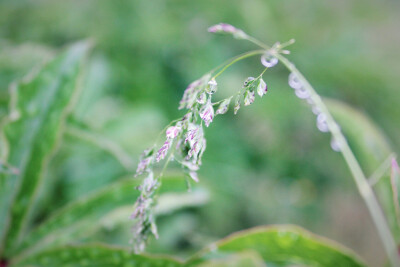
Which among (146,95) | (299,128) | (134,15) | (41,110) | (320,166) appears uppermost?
(134,15)

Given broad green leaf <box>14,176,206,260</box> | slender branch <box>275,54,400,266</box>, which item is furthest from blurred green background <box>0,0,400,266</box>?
slender branch <box>275,54,400,266</box>

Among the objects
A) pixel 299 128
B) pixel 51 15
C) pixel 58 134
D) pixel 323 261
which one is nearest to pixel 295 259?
pixel 323 261

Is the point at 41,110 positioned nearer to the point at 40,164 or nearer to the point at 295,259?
the point at 40,164

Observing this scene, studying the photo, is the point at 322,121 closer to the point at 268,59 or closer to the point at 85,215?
the point at 268,59

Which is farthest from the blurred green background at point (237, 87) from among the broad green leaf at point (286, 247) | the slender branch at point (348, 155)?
the slender branch at point (348, 155)

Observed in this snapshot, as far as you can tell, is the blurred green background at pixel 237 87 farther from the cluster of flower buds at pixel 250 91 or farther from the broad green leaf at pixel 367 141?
the cluster of flower buds at pixel 250 91

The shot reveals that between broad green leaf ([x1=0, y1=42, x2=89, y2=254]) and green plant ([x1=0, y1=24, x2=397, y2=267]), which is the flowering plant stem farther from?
broad green leaf ([x1=0, y1=42, x2=89, y2=254])
